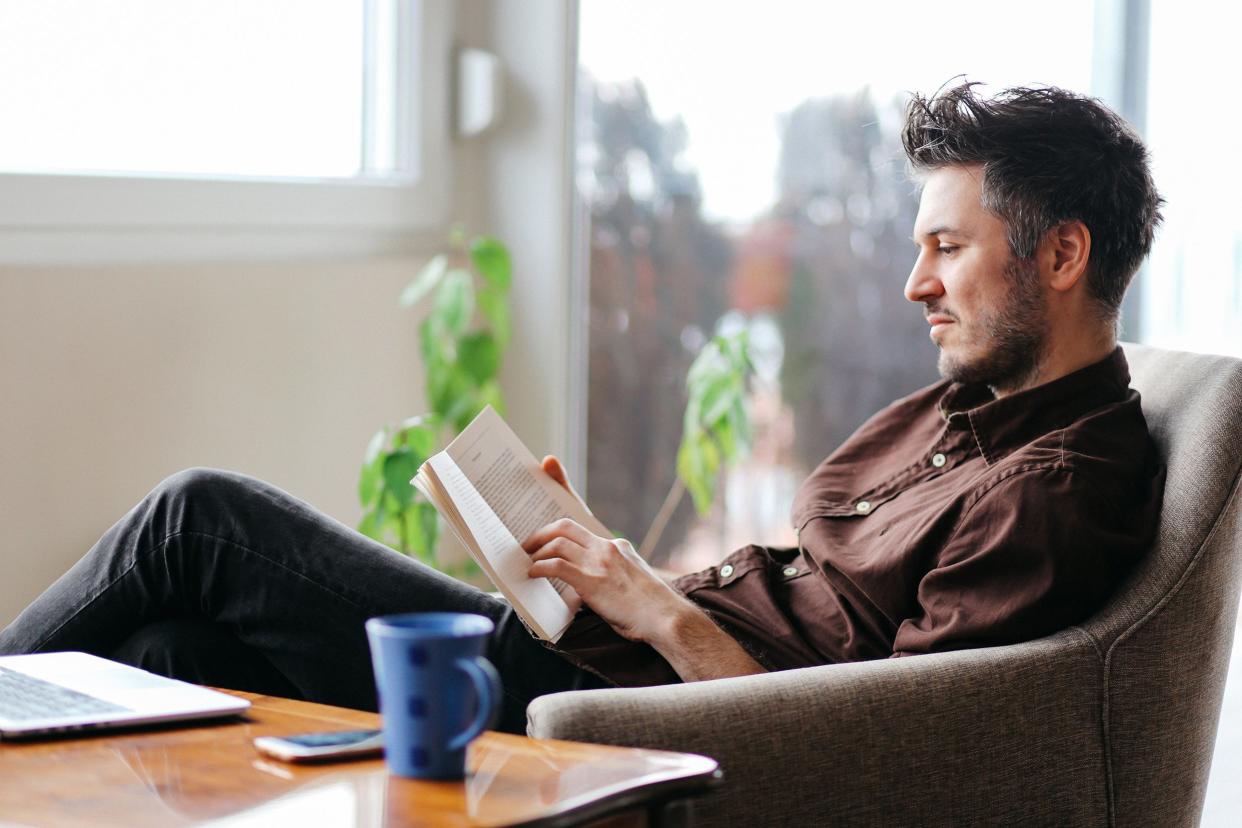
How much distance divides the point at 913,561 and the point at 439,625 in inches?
29.3

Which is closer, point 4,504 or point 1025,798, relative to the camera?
point 1025,798

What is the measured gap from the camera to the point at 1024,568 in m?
1.39

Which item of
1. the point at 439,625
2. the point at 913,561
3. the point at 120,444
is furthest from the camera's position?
the point at 120,444

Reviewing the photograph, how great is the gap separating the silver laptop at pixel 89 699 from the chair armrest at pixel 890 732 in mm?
265

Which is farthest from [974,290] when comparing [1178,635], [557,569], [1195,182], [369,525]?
[1195,182]

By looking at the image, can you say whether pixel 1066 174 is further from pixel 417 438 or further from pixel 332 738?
pixel 417 438

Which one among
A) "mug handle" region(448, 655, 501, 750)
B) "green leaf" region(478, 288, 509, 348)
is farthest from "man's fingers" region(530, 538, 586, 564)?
"green leaf" region(478, 288, 509, 348)

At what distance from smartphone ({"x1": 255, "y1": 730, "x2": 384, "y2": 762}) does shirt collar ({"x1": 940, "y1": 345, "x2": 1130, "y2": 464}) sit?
2.80 feet

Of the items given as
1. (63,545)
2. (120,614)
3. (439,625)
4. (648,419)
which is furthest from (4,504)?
(439,625)

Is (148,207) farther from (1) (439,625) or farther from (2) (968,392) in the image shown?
(1) (439,625)

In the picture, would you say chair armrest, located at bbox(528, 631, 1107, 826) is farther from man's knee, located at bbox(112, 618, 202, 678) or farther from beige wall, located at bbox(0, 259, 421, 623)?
beige wall, located at bbox(0, 259, 421, 623)

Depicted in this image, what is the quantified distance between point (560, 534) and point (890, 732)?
1.64 ft

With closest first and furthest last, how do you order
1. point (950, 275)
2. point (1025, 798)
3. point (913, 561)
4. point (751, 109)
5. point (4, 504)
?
1. point (1025, 798)
2. point (913, 561)
3. point (950, 275)
4. point (4, 504)
5. point (751, 109)

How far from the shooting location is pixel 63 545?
7.94 ft
